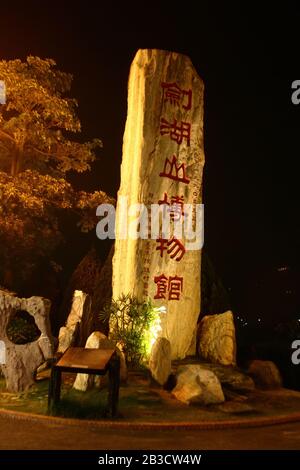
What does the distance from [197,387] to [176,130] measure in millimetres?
6233

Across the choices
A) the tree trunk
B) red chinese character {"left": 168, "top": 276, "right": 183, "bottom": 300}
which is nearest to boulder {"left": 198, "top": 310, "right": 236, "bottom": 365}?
red chinese character {"left": 168, "top": 276, "right": 183, "bottom": 300}

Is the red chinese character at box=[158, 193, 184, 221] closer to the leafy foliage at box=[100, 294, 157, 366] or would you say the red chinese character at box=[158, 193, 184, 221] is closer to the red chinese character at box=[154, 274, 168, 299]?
the red chinese character at box=[154, 274, 168, 299]

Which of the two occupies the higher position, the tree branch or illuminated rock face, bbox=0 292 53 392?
the tree branch

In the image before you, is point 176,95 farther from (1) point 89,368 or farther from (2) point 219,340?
(1) point 89,368

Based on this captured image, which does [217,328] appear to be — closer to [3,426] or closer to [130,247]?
[130,247]

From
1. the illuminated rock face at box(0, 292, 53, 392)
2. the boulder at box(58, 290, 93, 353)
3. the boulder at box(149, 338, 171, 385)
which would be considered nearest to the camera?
the illuminated rock face at box(0, 292, 53, 392)

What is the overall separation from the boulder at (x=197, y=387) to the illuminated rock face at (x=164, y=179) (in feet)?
7.84

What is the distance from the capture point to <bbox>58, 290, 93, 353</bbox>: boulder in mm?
11227

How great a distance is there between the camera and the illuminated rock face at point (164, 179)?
1220cm

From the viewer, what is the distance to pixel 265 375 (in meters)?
11.6

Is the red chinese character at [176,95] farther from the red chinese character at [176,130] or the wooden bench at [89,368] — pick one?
the wooden bench at [89,368]

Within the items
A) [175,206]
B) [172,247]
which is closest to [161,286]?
[172,247]

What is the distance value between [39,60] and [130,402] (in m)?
9.09

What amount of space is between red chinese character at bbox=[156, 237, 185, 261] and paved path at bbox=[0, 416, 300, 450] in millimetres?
5203
